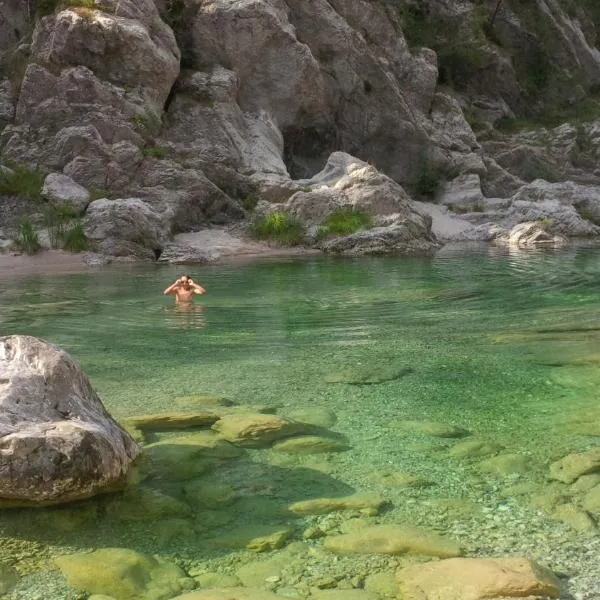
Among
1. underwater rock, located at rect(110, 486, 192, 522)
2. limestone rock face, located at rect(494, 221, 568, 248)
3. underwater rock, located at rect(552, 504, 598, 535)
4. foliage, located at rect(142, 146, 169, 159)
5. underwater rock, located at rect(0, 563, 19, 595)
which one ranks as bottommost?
underwater rock, located at rect(0, 563, 19, 595)

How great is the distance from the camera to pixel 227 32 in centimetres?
3141

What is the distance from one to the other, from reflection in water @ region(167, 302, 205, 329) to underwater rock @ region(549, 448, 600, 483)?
6517 mm

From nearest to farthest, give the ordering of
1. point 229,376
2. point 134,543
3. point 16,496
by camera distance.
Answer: point 134,543 < point 16,496 < point 229,376

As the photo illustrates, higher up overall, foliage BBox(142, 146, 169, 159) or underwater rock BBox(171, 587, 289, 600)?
foliage BBox(142, 146, 169, 159)

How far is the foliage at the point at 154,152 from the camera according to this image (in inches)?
1061

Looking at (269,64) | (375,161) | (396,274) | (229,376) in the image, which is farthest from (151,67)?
(229,376)

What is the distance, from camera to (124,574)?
3.49 meters

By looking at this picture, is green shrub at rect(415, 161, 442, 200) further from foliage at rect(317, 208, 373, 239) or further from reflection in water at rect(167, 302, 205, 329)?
reflection in water at rect(167, 302, 205, 329)

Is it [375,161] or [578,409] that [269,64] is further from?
[578,409]

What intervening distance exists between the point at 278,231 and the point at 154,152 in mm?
5600

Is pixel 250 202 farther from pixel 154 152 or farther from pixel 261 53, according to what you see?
pixel 261 53

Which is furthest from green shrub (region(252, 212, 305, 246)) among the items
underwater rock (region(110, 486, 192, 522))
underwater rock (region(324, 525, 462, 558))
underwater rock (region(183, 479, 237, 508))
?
underwater rock (region(324, 525, 462, 558))

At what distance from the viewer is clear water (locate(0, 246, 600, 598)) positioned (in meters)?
3.97

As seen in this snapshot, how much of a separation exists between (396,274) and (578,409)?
11.8m
